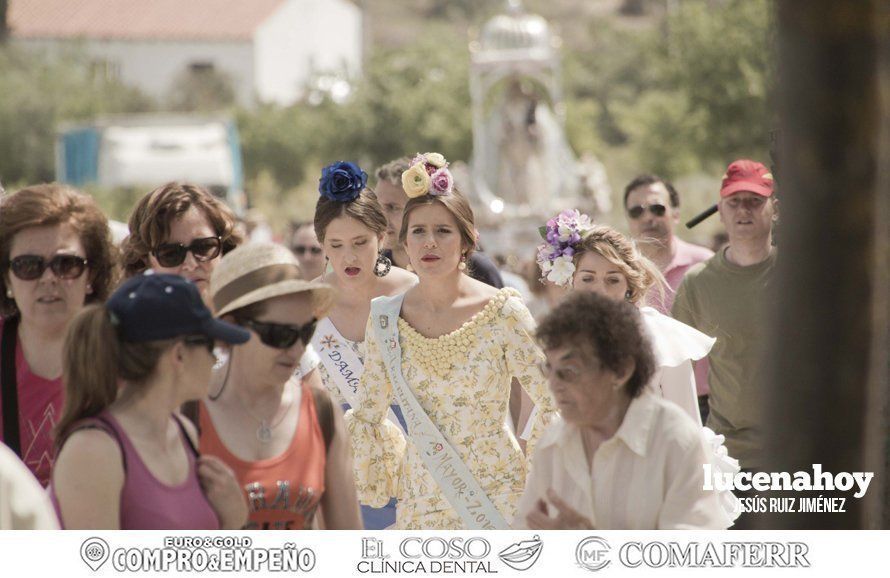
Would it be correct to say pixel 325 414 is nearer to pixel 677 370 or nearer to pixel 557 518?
pixel 557 518

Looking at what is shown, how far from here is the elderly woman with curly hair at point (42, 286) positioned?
4.98m

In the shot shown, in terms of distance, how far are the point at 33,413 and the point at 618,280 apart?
7.61 feet

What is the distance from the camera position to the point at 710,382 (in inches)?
281

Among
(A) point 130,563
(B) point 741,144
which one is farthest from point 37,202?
(B) point 741,144

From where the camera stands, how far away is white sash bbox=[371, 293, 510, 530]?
5688mm

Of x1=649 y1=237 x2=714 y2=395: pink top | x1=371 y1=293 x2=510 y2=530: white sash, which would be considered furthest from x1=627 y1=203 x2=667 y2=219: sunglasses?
x1=371 y1=293 x2=510 y2=530: white sash

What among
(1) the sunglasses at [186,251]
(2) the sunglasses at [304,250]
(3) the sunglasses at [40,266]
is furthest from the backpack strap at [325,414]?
(2) the sunglasses at [304,250]

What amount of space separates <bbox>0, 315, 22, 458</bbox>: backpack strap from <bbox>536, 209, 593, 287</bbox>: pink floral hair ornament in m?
2.12

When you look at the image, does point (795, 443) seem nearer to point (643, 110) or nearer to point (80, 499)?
point (80, 499)

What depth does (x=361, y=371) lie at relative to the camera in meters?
6.50

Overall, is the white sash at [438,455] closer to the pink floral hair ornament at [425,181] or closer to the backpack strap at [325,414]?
the pink floral hair ornament at [425,181]

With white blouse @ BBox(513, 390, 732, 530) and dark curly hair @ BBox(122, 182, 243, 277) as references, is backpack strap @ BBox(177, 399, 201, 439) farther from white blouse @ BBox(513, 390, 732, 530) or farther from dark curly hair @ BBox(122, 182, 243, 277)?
dark curly hair @ BBox(122, 182, 243, 277)

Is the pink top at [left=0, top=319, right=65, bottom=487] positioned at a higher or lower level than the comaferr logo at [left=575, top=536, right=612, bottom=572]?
higher

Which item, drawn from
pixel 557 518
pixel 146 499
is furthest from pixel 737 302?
pixel 146 499
